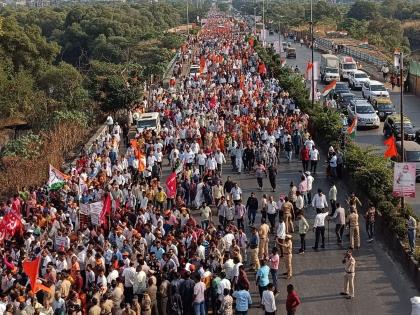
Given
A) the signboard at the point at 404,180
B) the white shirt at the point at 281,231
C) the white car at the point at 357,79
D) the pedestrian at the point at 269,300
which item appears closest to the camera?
the pedestrian at the point at 269,300

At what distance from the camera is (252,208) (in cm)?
1889

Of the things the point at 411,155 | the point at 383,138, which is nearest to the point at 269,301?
the point at 411,155

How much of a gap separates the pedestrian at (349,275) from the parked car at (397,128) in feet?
49.7

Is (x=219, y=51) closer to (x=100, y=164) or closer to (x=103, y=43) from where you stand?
(x=103, y=43)

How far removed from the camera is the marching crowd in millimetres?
13422

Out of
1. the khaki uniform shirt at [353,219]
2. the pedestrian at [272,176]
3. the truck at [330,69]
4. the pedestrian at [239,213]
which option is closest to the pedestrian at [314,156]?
the pedestrian at [272,176]

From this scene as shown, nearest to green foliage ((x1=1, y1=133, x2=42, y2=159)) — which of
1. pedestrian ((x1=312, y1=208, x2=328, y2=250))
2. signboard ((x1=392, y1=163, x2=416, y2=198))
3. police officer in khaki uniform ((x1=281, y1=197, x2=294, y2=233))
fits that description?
police officer in khaki uniform ((x1=281, y1=197, x2=294, y2=233))

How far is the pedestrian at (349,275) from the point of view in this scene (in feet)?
47.4

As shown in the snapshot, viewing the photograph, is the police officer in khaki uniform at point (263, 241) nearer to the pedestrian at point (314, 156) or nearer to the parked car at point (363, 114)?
the pedestrian at point (314, 156)

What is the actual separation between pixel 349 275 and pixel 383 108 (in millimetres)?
21699

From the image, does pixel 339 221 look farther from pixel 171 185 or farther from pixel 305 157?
pixel 305 157

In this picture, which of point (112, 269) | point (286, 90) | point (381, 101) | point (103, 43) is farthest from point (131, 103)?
point (103, 43)

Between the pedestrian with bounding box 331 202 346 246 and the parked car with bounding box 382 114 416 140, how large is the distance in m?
12.1

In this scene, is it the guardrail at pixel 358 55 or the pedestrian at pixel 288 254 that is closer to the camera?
the pedestrian at pixel 288 254
